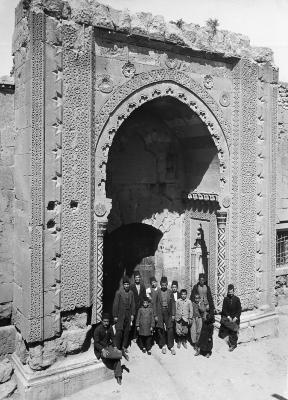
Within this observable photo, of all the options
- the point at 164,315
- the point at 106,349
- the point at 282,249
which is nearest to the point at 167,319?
the point at 164,315

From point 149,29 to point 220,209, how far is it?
11.0 feet

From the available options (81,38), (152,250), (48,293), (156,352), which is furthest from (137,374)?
(81,38)

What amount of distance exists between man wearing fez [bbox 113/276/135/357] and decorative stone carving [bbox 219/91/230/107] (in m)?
3.64

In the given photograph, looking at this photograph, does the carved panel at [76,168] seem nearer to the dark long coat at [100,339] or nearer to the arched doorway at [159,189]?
the dark long coat at [100,339]

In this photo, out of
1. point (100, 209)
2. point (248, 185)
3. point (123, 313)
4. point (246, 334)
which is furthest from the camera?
point (248, 185)

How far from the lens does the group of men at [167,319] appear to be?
6527 mm

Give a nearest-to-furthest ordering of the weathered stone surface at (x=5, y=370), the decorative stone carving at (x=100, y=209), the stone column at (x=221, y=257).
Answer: the weathered stone surface at (x=5, y=370), the decorative stone carving at (x=100, y=209), the stone column at (x=221, y=257)

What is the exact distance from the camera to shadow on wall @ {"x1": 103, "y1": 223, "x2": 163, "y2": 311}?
8.19 m

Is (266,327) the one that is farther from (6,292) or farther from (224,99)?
(6,292)

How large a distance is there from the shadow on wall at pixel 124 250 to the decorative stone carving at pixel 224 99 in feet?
9.86

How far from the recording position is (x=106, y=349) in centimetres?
589

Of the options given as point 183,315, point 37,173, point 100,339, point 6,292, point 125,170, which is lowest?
point 100,339

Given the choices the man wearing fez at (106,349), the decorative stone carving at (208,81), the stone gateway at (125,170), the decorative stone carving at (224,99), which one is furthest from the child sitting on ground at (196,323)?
the decorative stone carving at (208,81)

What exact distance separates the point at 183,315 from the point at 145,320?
2.38 ft
